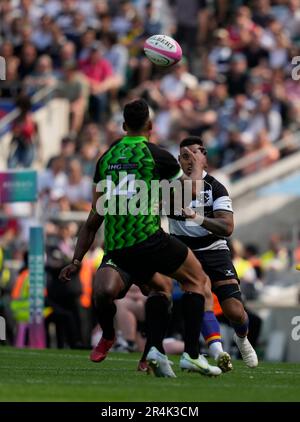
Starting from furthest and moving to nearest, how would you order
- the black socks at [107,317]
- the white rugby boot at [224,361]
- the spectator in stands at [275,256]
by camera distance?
the spectator in stands at [275,256]
the white rugby boot at [224,361]
the black socks at [107,317]

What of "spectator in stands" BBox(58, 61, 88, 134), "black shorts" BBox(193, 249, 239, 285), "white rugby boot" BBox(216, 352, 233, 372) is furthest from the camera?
"spectator in stands" BBox(58, 61, 88, 134)

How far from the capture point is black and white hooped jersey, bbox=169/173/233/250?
45.2 ft

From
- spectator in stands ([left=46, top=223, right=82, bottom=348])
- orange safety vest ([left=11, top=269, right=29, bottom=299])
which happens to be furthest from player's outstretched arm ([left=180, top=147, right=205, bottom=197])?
orange safety vest ([left=11, top=269, right=29, bottom=299])

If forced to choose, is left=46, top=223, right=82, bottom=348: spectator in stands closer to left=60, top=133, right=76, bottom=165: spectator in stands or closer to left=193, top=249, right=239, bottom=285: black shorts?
left=60, top=133, right=76, bottom=165: spectator in stands

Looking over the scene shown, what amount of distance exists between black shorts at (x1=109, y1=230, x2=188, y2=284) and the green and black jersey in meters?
0.05

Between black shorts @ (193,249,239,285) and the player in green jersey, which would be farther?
black shorts @ (193,249,239,285)

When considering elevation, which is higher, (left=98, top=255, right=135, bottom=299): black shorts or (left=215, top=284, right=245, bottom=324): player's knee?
(left=98, top=255, right=135, bottom=299): black shorts

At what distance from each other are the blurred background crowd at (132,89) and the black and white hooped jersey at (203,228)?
22.0ft

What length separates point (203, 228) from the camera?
1389 centimetres

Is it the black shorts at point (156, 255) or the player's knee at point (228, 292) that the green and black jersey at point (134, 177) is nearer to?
the black shorts at point (156, 255)

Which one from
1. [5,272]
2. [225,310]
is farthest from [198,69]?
[225,310]

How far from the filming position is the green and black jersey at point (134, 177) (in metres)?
11.9

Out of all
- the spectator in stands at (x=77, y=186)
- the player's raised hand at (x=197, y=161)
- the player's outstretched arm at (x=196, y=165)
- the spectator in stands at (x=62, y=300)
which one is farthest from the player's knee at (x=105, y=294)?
the spectator in stands at (x=77, y=186)

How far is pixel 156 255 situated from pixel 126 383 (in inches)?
42.1
